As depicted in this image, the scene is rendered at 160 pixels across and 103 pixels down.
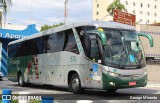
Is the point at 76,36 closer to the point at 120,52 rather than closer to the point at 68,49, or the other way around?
the point at 68,49

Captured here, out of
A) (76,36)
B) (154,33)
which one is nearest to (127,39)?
(76,36)

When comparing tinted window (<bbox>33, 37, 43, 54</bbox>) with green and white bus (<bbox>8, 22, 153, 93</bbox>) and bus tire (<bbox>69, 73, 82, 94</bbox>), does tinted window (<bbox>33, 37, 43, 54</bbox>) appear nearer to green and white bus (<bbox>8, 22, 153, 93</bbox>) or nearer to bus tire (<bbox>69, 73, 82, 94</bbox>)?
green and white bus (<bbox>8, 22, 153, 93</bbox>)

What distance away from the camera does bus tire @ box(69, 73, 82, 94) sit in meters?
16.6

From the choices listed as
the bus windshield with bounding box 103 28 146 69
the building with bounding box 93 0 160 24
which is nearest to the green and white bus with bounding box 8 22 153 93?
the bus windshield with bounding box 103 28 146 69

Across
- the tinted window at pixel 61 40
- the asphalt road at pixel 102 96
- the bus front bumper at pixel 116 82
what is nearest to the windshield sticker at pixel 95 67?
the bus front bumper at pixel 116 82

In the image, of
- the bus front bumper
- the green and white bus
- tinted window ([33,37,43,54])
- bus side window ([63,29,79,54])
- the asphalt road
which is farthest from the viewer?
tinted window ([33,37,43,54])

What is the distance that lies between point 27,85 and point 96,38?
10.4 m

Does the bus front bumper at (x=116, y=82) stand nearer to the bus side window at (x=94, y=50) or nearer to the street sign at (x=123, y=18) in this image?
the bus side window at (x=94, y=50)

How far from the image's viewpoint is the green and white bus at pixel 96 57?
1512 cm

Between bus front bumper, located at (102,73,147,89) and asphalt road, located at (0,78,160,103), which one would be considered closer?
asphalt road, located at (0,78,160,103)

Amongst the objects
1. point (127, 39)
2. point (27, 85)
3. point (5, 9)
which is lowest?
point (27, 85)

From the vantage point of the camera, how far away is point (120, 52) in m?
15.4

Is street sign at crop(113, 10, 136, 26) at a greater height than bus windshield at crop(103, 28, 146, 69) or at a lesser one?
greater

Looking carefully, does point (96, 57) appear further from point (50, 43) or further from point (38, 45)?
point (38, 45)
